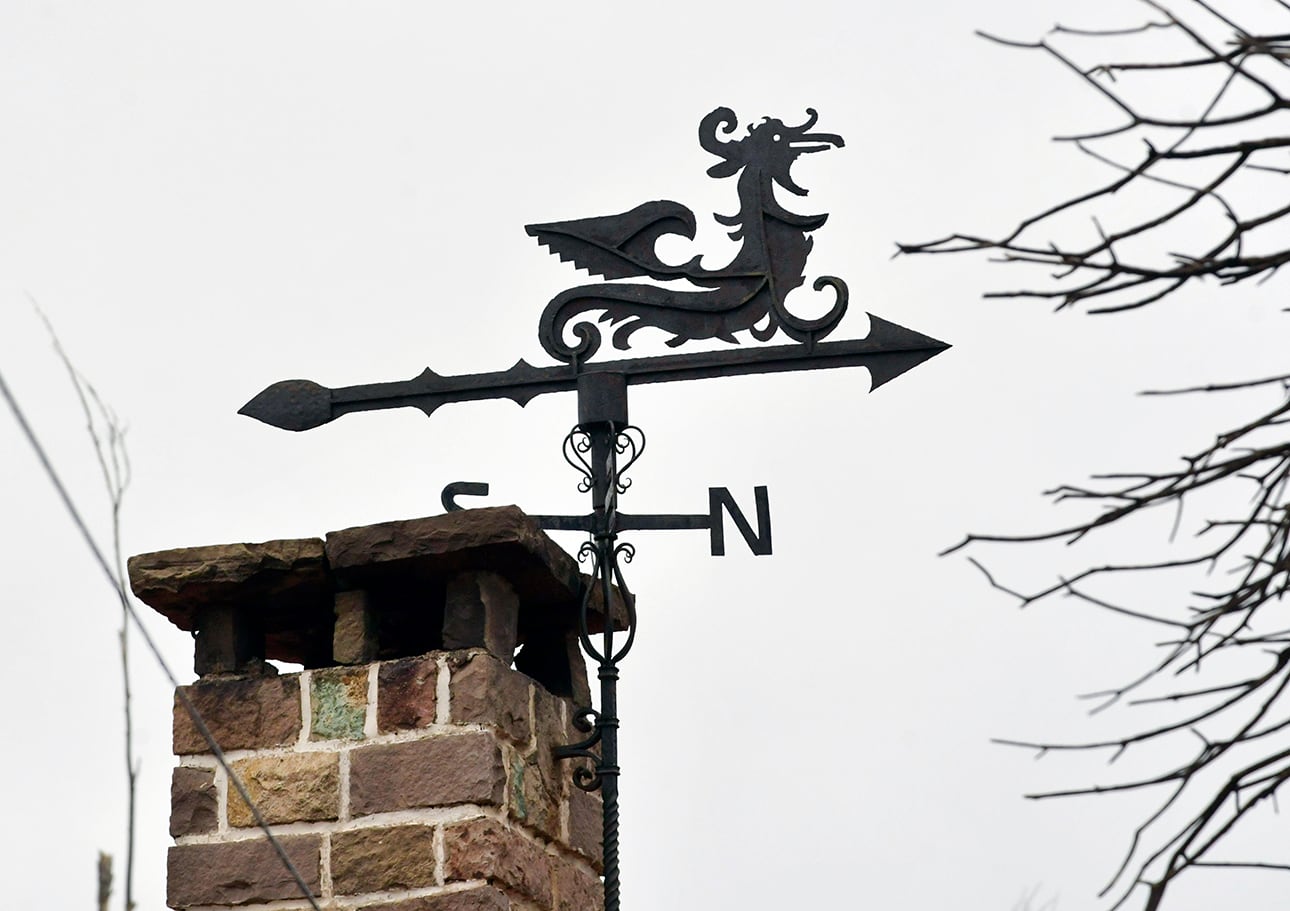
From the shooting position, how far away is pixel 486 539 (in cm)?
364

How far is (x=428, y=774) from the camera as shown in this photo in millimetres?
3570

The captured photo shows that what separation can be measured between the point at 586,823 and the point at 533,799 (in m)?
0.26

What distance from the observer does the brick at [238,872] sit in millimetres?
3580

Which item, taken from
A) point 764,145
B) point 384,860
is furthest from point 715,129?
point 384,860

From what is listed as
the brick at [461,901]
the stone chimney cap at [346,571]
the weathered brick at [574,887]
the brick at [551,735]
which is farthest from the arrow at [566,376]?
the brick at [461,901]

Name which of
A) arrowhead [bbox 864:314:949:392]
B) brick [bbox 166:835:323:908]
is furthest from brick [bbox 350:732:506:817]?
arrowhead [bbox 864:314:949:392]

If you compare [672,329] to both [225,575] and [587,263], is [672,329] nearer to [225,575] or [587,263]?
[587,263]

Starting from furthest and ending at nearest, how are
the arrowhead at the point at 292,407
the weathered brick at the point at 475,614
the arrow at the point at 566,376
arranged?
1. the arrowhead at the point at 292,407
2. the arrow at the point at 566,376
3. the weathered brick at the point at 475,614

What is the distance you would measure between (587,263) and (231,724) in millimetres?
1135

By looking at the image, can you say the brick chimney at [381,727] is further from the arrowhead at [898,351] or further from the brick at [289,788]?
the arrowhead at [898,351]

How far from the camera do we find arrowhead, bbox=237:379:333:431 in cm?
417

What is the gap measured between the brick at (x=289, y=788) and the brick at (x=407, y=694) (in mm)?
118

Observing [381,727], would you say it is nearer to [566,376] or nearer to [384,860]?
[384,860]

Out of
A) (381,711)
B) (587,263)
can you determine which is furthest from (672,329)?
(381,711)
